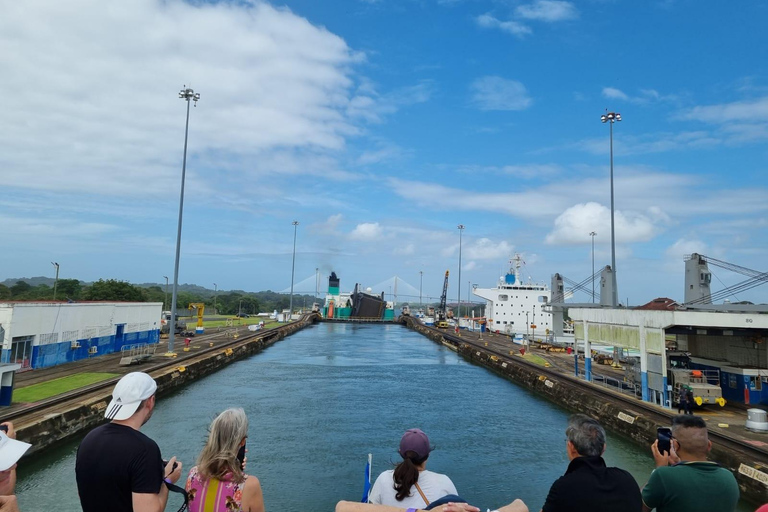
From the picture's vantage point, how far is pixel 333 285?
97438mm

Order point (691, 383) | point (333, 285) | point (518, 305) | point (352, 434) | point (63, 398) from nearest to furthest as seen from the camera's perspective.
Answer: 1. point (63, 398)
2. point (352, 434)
3. point (691, 383)
4. point (518, 305)
5. point (333, 285)

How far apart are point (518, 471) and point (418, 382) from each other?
13.8 metres

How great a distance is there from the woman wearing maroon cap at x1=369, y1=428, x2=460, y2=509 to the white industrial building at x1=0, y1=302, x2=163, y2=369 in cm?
1793

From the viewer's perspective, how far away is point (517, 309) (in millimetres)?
57906

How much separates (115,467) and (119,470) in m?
0.03

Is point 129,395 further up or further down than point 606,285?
further down

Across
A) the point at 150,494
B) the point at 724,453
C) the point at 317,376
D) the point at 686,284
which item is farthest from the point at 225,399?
the point at 686,284

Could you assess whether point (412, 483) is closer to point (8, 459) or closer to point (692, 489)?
point (692, 489)

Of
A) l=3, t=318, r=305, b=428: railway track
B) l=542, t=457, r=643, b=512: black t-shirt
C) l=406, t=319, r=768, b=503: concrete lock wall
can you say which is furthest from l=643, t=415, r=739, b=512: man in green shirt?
l=3, t=318, r=305, b=428: railway track

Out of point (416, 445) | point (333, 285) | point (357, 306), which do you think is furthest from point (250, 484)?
point (333, 285)

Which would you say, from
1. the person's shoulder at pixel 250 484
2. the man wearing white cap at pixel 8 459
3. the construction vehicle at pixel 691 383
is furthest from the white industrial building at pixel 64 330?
the construction vehicle at pixel 691 383

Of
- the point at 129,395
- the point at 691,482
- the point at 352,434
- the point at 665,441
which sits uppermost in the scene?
the point at 129,395

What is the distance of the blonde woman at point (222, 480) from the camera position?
2.65 meters

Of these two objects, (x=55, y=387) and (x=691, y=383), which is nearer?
(x=691, y=383)
